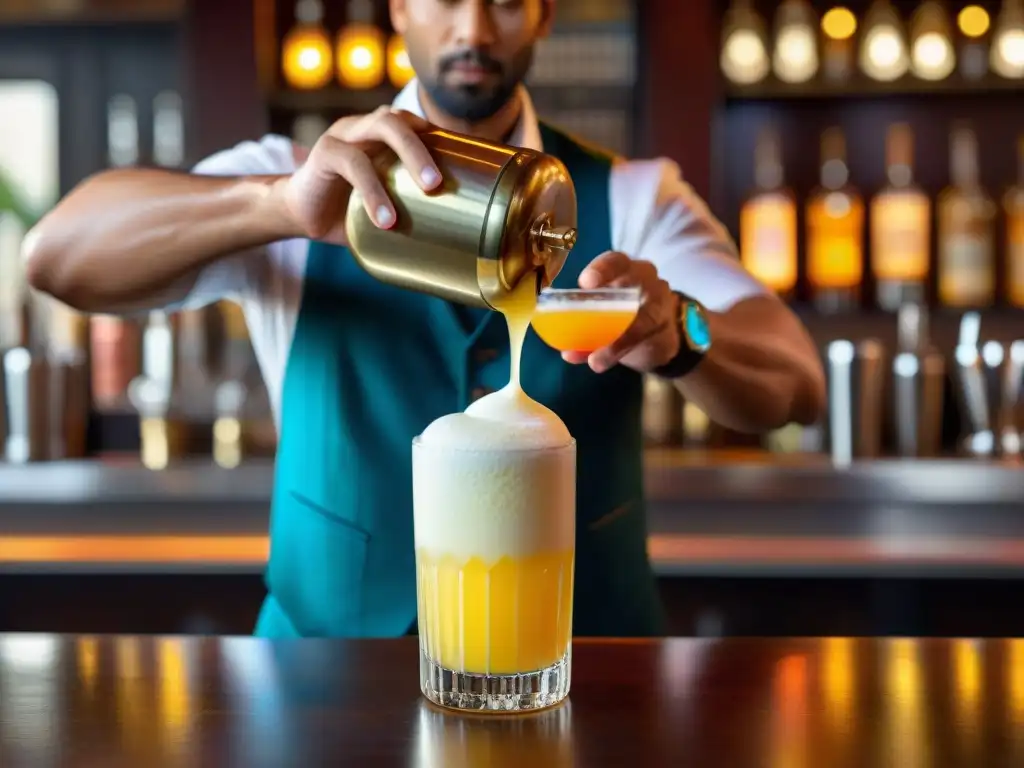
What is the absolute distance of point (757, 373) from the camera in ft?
4.75

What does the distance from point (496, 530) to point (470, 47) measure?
0.76 metres

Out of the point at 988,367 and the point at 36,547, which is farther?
the point at 988,367

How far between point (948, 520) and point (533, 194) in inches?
74.3

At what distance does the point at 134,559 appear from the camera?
252 centimetres

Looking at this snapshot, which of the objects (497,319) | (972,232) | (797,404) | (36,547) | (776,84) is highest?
(776,84)

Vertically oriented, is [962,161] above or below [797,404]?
above

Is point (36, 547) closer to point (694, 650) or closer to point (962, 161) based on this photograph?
point (694, 650)

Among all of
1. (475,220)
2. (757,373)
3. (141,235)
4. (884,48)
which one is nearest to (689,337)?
(757,373)

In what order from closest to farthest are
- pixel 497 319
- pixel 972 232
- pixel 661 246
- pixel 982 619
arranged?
pixel 497 319, pixel 661 246, pixel 982 619, pixel 972 232

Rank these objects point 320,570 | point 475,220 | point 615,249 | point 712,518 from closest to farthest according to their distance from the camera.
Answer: point 475,220 < point 320,570 < point 615,249 < point 712,518

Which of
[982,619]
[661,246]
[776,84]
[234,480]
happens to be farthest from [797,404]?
[776,84]

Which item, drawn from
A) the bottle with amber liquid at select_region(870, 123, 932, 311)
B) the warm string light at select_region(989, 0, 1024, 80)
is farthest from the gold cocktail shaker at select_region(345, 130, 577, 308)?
the warm string light at select_region(989, 0, 1024, 80)

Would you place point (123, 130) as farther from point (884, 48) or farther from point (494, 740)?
point (494, 740)

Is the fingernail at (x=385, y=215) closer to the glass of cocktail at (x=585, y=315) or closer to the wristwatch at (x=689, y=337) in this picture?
the glass of cocktail at (x=585, y=315)
